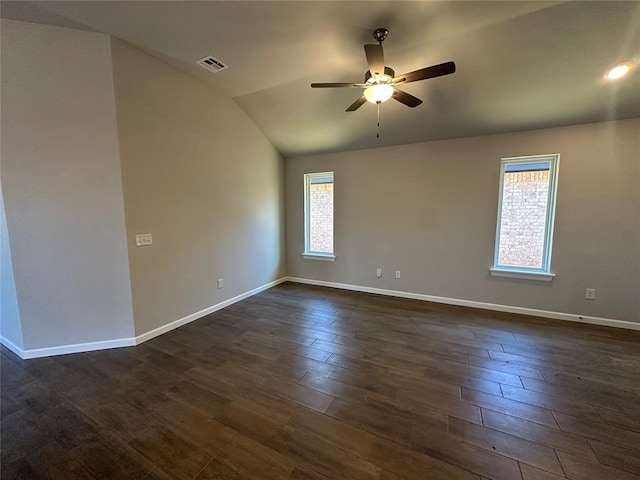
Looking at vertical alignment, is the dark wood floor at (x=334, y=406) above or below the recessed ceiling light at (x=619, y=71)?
below

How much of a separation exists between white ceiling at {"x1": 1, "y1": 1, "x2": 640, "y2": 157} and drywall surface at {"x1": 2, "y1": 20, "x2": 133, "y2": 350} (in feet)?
0.88

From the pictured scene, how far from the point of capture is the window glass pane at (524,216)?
3389 mm

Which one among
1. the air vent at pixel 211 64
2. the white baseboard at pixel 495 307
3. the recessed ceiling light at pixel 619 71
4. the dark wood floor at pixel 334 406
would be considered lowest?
the dark wood floor at pixel 334 406

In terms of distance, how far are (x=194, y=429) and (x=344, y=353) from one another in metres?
1.38

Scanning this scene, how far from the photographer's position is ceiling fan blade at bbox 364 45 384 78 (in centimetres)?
186

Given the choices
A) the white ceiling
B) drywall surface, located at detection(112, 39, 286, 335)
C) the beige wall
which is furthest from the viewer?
the beige wall

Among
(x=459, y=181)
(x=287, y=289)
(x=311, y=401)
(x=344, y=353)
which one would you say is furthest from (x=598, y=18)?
(x=287, y=289)

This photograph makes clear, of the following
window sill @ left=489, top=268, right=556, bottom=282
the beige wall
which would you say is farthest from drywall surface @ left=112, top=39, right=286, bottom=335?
window sill @ left=489, top=268, right=556, bottom=282

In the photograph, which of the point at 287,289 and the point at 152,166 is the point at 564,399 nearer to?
the point at 287,289

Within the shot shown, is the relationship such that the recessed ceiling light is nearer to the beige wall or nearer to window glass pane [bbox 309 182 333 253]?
the beige wall

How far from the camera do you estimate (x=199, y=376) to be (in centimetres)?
223

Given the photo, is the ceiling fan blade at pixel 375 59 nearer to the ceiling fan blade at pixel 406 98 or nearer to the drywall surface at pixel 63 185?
the ceiling fan blade at pixel 406 98

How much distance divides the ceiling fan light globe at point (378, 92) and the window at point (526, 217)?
228 cm

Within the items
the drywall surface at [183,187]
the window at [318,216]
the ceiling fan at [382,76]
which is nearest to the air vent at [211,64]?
the drywall surface at [183,187]
